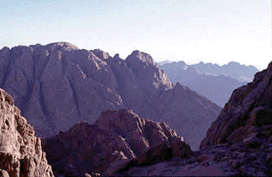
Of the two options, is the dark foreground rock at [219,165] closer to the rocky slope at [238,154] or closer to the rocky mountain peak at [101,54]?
the rocky slope at [238,154]

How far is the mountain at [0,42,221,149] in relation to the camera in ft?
334

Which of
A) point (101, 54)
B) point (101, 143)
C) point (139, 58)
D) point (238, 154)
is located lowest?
point (101, 143)

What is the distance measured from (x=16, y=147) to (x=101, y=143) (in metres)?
29.8

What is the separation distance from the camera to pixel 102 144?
2299 inches

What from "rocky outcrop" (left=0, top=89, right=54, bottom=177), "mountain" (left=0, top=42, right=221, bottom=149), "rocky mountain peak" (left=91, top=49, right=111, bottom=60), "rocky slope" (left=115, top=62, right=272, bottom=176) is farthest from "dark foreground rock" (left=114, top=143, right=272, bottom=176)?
"rocky mountain peak" (left=91, top=49, right=111, bottom=60)

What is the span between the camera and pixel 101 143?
58719 mm

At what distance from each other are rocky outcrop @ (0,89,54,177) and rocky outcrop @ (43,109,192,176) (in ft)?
53.4

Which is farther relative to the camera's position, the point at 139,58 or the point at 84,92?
the point at 139,58

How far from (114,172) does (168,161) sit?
3479mm

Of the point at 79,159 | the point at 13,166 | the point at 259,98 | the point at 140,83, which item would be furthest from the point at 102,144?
the point at 140,83

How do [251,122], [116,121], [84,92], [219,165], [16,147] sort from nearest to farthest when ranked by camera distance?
[219,165]
[251,122]
[16,147]
[116,121]
[84,92]

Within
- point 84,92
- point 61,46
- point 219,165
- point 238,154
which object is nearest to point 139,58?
point 61,46

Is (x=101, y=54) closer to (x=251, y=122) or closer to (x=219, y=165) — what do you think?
(x=251, y=122)

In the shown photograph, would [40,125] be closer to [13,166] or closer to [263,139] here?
[13,166]
